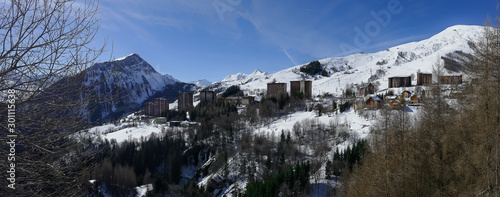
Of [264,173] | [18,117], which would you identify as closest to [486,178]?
[18,117]

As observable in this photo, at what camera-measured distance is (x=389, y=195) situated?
23.5ft

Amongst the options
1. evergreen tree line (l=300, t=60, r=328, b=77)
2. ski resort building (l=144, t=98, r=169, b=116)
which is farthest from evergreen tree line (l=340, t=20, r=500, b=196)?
evergreen tree line (l=300, t=60, r=328, b=77)

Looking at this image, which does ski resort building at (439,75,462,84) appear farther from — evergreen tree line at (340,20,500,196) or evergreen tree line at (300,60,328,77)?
evergreen tree line at (300,60,328,77)

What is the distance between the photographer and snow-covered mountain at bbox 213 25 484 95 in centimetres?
9144

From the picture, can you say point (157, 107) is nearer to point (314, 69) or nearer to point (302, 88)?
point (302, 88)

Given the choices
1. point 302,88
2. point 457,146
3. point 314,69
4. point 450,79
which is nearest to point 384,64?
point 314,69

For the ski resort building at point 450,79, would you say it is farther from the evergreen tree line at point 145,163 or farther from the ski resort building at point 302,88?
the ski resort building at point 302,88

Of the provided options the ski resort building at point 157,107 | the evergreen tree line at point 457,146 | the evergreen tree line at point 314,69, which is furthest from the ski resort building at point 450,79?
the evergreen tree line at point 314,69

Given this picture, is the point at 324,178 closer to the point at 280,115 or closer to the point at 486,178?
the point at 486,178

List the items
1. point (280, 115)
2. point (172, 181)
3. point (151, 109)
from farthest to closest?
point (151, 109) < point (280, 115) < point (172, 181)

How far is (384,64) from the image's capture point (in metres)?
124

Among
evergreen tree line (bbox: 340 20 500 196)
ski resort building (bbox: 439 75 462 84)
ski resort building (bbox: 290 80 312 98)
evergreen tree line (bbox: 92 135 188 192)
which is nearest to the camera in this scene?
evergreen tree line (bbox: 340 20 500 196)

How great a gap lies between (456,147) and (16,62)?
825 centimetres

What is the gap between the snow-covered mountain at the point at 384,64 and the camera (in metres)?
91.4
